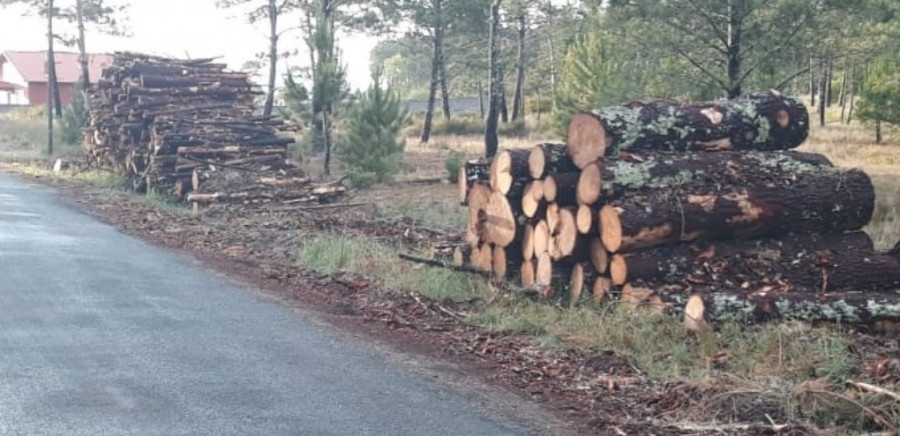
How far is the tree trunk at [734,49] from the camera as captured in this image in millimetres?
18766

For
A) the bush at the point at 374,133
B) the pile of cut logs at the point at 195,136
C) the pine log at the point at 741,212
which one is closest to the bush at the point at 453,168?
the bush at the point at 374,133

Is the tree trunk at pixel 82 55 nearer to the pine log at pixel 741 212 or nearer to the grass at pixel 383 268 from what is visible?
the grass at pixel 383 268

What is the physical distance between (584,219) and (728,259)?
1.40 meters

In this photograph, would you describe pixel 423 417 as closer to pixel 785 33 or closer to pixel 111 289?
pixel 111 289

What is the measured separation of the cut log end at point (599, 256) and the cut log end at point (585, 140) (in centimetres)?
83

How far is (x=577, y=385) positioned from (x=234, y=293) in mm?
4726

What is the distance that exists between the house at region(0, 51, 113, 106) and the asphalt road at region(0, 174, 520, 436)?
58731mm

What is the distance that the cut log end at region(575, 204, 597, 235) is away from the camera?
925 cm

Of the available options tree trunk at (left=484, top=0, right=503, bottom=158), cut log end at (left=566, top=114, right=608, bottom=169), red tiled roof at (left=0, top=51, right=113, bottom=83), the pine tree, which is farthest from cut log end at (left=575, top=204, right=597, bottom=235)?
red tiled roof at (left=0, top=51, right=113, bottom=83)

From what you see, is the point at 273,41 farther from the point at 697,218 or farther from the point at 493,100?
the point at 697,218

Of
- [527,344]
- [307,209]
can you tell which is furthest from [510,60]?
[527,344]

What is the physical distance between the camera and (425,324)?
9.05 meters

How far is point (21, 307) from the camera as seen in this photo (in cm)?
905

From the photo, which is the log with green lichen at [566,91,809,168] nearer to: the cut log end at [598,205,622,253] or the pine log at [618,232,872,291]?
the cut log end at [598,205,622,253]
